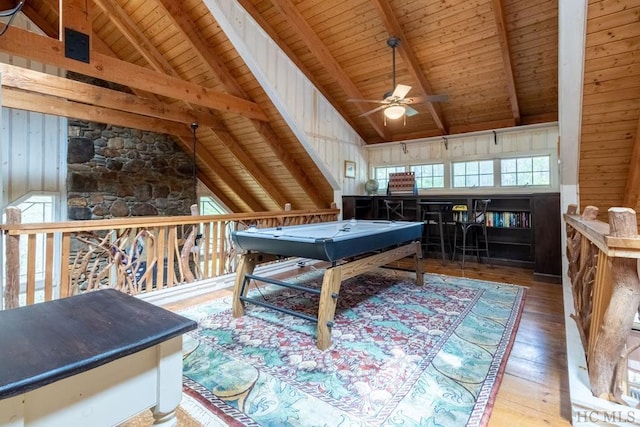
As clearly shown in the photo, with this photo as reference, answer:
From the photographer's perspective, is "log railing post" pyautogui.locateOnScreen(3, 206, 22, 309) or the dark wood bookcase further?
the dark wood bookcase

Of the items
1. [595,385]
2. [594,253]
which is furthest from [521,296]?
[595,385]

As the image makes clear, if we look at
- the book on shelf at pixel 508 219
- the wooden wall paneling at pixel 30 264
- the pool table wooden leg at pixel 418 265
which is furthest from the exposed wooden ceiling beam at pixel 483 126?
the wooden wall paneling at pixel 30 264

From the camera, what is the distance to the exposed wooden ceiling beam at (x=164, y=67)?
4684 millimetres

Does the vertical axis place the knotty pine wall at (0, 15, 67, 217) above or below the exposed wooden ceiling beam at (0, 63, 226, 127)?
below

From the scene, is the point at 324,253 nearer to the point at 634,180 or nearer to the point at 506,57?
the point at 506,57

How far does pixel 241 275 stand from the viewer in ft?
9.93

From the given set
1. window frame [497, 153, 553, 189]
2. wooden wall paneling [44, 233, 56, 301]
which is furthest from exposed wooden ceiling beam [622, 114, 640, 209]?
wooden wall paneling [44, 233, 56, 301]

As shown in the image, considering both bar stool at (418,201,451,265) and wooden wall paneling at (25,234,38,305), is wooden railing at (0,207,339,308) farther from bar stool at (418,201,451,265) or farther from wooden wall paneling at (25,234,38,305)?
bar stool at (418,201,451,265)

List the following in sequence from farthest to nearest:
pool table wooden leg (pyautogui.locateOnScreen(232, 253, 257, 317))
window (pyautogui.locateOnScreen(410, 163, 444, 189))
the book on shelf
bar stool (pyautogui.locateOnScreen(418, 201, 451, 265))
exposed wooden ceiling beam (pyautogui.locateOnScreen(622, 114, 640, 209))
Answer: window (pyautogui.locateOnScreen(410, 163, 444, 189)) < bar stool (pyautogui.locateOnScreen(418, 201, 451, 265)) < the book on shelf < exposed wooden ceiling beam (pyautogui.locateOnScreen(622, 114, 640, 209)) < pool table wooden leg (pyautogui.locateOnScreen(232, 253, 257, 317))

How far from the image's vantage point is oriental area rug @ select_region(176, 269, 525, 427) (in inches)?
65.6

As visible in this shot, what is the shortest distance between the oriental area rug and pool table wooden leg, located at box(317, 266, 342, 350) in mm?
87

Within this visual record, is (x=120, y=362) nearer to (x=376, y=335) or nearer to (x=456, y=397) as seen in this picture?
(x=456, y=397)

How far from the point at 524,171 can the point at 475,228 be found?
4.00 ft

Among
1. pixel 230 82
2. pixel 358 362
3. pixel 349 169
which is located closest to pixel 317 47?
pixel 230 82
